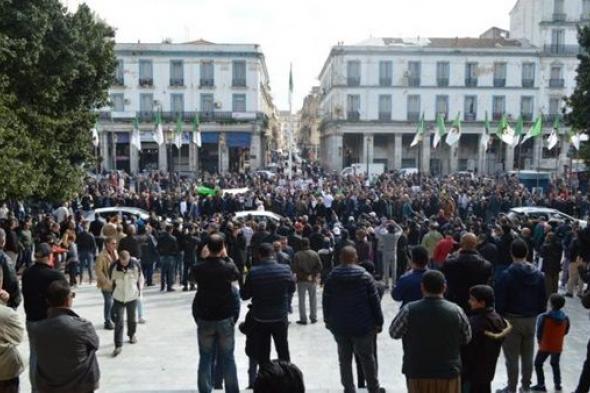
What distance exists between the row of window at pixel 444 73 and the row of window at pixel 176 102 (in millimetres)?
10210

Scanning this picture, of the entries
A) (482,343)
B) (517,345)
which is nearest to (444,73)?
Result: (517,345)

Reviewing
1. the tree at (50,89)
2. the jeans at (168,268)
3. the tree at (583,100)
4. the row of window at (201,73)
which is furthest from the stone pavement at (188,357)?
the row of window at (201,73)

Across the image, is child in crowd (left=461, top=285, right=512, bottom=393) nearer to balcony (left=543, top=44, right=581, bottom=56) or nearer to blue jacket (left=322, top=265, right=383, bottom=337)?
blue jacket (left=322, top=265, right=383, bottom=337)

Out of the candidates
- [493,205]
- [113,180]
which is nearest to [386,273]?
[493,205]

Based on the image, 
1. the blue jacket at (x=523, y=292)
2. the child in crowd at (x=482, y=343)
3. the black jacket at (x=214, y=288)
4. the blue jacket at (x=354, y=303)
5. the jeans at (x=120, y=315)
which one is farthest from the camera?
the jeans at (x=120, y=315)

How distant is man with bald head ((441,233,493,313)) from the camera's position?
24.9 feet

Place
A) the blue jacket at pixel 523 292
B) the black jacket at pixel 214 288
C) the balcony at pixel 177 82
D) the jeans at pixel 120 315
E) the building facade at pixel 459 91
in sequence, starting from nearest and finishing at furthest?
the black jacket at pixel 214 288 → the blue jacket at pixel 523 292 → the jeans at pixel 120 315 → the balcony at pixel 177 82 → the building facade at pixel 459 91

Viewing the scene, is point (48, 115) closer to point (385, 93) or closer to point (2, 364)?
point (2, 364)

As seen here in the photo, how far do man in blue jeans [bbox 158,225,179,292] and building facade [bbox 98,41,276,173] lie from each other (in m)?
39.0

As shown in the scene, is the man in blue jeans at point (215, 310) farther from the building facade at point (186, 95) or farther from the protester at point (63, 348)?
the building facade at point (186, 95)

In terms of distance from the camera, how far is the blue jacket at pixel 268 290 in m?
7.21

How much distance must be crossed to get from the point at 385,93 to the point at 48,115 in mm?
42236

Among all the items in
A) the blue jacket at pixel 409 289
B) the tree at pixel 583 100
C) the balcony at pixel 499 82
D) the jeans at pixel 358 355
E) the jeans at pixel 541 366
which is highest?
the balcony at pixel 499 82

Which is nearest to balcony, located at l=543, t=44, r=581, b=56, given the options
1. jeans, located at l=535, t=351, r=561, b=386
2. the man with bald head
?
jeans, located at l=535, t=351, r=561, b=386
